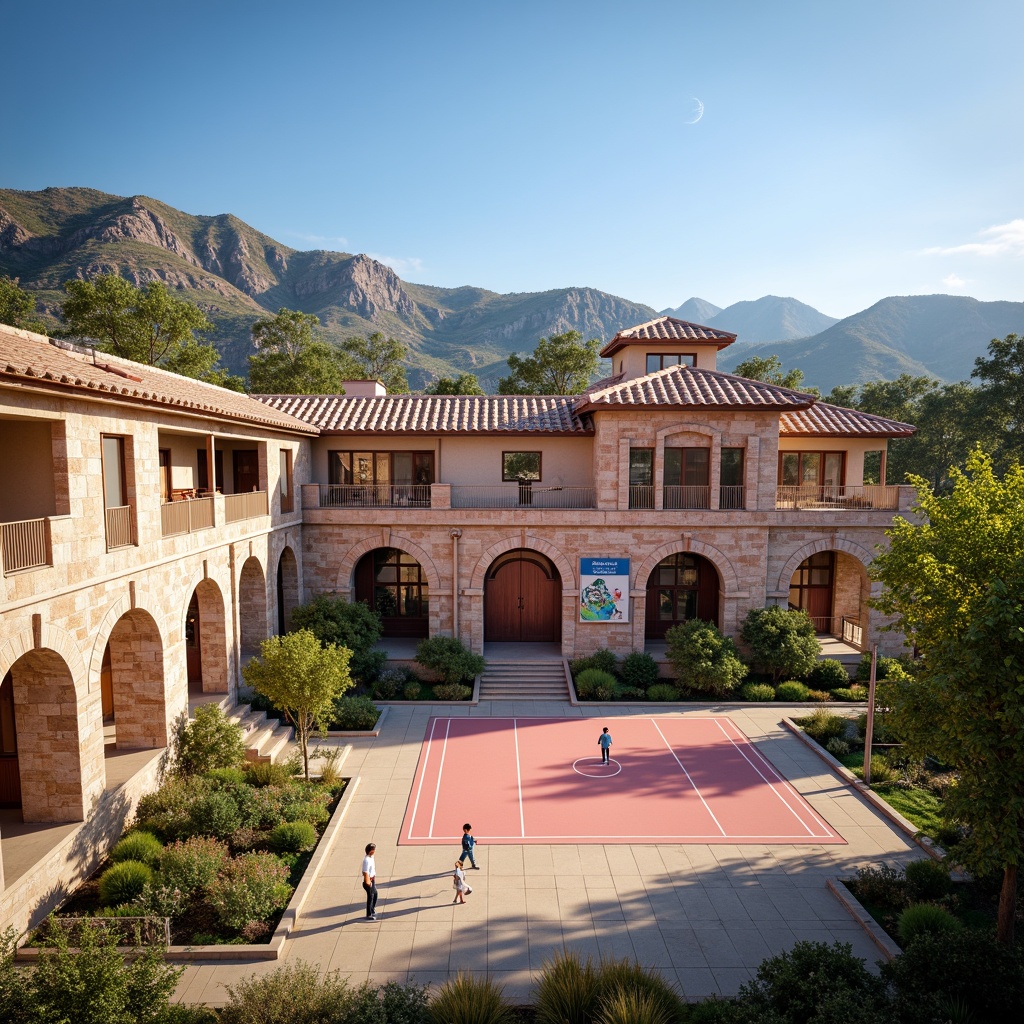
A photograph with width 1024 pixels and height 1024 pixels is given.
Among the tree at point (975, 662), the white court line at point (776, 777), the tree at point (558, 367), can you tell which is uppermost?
the tree at point (558, 367)

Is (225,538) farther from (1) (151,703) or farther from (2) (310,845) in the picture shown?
(2) (310,845)

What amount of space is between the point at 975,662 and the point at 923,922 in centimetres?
520

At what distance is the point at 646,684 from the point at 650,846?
969 cm

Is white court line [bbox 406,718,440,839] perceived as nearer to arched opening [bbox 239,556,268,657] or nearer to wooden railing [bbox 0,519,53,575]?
arched opening [bbox 239,556,268,657]

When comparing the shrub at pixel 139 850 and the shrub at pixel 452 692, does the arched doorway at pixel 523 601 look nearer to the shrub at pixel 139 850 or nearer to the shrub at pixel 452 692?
the shrub at pixel 452 692

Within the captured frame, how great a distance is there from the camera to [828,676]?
966 inches

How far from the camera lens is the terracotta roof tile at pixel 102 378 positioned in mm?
11141

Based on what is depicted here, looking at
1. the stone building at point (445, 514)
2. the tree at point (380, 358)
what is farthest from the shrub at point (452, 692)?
the tree at point (380, 358)

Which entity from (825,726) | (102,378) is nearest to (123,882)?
(102,378)

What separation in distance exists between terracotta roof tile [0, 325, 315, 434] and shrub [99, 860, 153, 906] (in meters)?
8.85

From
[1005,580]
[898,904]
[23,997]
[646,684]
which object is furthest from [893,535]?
[23,997]

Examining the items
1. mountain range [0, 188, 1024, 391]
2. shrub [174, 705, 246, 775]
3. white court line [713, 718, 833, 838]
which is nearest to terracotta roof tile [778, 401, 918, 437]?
white court line [713, 718, 833, 838]

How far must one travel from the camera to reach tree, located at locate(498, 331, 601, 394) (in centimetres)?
4912

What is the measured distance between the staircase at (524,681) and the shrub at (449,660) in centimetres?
65
